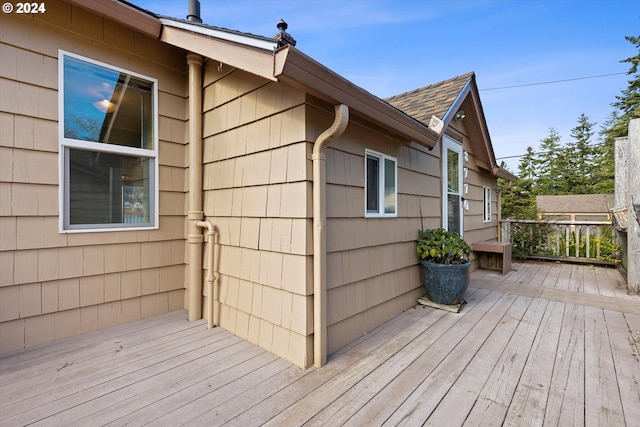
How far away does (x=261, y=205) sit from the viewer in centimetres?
228

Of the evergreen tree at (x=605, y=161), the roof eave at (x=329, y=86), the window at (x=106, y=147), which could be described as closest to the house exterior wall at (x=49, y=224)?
the window at (x=106, y=147)

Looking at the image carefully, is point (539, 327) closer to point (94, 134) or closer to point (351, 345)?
point (351, 345)

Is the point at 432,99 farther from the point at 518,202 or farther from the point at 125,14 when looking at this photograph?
the point at 518,202

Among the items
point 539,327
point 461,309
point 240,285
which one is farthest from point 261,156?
point 539,327

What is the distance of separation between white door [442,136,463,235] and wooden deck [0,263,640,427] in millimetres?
1862

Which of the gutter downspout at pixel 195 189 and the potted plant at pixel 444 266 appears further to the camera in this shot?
the potted plant at pixel 444 266

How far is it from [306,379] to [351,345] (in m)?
0.62

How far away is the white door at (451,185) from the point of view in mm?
4176

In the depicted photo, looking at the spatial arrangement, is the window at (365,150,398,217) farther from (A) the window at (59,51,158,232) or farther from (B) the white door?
(A) the window at (59,51,158,232)

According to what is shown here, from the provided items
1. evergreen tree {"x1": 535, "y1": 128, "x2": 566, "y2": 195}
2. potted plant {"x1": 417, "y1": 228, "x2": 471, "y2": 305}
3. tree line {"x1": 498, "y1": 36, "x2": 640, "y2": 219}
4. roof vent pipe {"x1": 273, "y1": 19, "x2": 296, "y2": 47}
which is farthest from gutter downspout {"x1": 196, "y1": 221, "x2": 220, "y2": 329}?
evergreen tree {"x1": 535, "y1": 128, "x2": 566, "y2": 195}

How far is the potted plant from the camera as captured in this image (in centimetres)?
310

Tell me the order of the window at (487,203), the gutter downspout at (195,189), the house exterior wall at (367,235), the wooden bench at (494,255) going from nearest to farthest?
the house exterior wall at (367,235), the gutter downspout at (195,189), the wooden bench at (494,255), the window at (487,203)

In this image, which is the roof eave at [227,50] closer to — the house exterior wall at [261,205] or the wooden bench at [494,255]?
the house exterior wall at [261,205]

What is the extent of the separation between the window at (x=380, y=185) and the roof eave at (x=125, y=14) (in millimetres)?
2279
